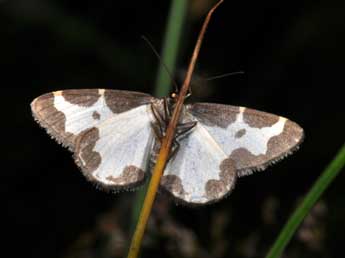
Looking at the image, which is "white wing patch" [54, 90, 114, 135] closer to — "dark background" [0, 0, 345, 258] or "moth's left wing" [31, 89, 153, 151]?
"moth's left wing" [31, 89, 153, 151]

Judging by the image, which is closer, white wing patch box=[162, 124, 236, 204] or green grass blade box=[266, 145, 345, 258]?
green grass blade box=[266, 145, 345, 258]

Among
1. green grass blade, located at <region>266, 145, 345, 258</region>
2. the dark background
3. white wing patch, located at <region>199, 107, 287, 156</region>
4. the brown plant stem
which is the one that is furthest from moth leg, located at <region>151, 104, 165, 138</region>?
the dark background

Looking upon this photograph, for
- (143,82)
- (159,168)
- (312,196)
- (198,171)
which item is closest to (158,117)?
(198,171)

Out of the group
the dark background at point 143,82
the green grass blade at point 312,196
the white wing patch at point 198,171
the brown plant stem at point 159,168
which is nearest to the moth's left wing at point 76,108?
the white wing patch at point 198,171

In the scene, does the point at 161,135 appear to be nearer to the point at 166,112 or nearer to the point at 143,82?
the point at 166,112

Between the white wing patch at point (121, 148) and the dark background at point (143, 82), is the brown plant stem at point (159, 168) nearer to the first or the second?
the white wing patch at point (121, 148)
